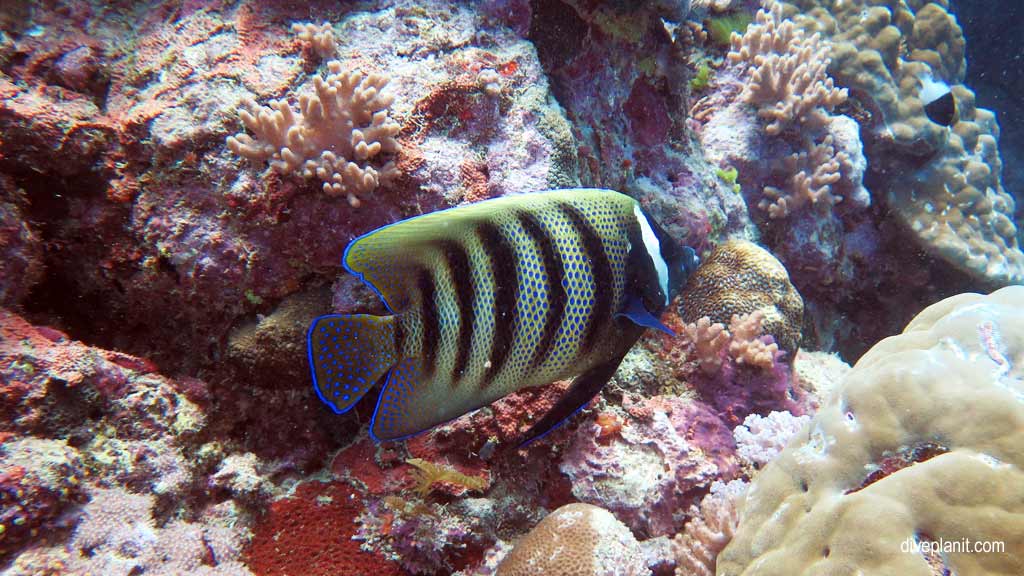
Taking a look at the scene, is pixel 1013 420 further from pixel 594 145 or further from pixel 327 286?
pixel 327 286

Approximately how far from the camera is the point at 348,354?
1601 mm

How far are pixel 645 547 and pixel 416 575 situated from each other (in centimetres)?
112

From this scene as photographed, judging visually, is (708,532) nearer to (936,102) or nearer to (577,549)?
(577,549)

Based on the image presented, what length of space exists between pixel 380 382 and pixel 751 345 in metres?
2.35

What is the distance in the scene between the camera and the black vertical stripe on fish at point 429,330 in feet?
5.35

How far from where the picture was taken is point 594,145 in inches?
133

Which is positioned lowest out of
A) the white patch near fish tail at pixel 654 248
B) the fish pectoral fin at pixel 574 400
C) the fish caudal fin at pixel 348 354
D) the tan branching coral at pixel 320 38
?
the fish pectoral fin at pixel 574 400

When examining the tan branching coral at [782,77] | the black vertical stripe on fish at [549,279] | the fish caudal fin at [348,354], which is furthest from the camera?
the tan branching coral at [782,77]

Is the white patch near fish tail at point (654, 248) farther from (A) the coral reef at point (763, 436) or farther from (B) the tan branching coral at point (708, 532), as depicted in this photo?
(A) the coral reef at point (763, 436)

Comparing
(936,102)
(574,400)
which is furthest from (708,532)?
(936,102)

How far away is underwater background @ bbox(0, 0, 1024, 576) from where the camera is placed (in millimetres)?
1944

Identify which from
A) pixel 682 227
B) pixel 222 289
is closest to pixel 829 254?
pixel 682 227

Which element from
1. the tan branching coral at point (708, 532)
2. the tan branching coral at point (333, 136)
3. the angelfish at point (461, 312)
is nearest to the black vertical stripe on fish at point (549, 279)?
the angelfish at point (461, 312)

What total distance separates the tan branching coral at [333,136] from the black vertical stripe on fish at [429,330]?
1.07 m
